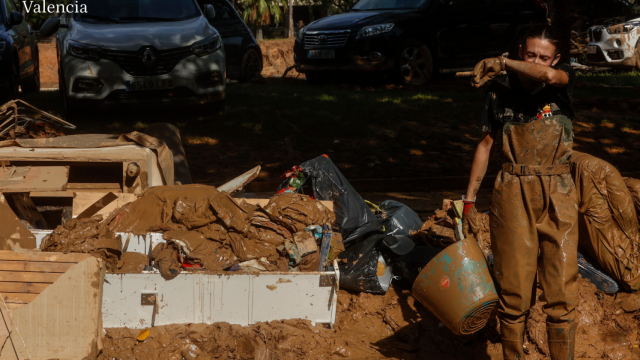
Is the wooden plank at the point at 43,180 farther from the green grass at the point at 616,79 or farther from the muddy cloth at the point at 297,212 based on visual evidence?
the green grass at the point at 616,79

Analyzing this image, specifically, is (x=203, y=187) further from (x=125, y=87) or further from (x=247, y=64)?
(x=247, y=64)

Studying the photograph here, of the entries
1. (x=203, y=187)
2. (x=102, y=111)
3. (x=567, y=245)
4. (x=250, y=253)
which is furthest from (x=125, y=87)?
(x=567, y=245)

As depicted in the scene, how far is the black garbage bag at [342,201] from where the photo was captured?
4520 millimetres

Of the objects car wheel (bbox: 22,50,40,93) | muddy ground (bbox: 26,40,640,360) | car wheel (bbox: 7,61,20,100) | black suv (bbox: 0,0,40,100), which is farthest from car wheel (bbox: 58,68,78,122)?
car wheel (bbox: 22,50,40,93)

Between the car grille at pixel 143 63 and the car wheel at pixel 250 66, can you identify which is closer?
the car grille at pixel 143 63

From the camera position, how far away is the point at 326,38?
10297mm

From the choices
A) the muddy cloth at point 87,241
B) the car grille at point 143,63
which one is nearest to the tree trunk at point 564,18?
the car grille at point 143,63

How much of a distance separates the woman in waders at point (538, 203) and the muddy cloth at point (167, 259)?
1933 mm

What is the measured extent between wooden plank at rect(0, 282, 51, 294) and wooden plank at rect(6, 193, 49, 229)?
1.04 meters

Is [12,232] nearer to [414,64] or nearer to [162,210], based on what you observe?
[162,210]

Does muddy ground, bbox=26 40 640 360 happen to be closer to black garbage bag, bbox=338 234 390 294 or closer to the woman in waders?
black garbage bag, bbox=338 234 390 294

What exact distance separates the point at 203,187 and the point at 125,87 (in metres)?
3.66

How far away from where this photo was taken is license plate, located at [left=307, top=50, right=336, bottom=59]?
403 inches

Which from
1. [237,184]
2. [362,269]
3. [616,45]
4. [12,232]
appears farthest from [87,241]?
[616,45]
